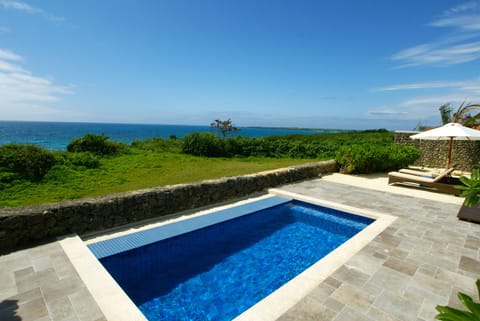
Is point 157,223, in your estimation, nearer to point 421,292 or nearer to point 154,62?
point 421,292

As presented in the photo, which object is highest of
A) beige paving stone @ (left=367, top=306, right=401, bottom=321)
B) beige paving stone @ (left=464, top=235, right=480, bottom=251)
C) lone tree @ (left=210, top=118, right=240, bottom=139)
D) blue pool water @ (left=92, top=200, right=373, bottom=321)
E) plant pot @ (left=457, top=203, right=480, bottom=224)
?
lone tree @ (left=210, top=118, right=240, bottom=139)

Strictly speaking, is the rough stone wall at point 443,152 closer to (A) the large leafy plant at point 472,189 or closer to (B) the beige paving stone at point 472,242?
(B) the beige paving stone at point 472,242

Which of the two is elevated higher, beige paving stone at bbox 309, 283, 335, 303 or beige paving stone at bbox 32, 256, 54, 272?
beige paving stone at bbox 309, 283, 335, 303

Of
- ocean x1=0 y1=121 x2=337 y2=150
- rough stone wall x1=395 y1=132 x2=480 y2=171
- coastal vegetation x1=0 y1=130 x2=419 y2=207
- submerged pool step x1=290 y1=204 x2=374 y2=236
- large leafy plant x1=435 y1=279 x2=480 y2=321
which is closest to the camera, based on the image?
large leafy plant x1=435 y1=279 x2=480 y2=321

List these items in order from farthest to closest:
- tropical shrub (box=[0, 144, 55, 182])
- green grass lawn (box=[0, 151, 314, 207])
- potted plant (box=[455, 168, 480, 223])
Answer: tropical shrub (box=[0, 144, 55, 182]), green grass lawn (box=[0, 151, 314, 207]), potted plant (box=[455, 168, 480, 223])

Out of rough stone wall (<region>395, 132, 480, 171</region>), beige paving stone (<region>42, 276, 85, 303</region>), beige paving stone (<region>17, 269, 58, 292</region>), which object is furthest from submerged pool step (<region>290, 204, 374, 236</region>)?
rough stone wall (<region>395, 132, 480, 171</region>)

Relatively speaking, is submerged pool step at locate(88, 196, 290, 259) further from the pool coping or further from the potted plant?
the potted plant

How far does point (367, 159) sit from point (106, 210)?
10.1 m

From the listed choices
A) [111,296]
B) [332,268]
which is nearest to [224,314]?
[111,296]

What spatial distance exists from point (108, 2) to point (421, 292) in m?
10.9

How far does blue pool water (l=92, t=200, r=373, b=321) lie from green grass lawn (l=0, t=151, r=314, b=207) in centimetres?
356

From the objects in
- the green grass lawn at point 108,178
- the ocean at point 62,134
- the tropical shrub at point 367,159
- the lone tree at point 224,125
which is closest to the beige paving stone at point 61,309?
the green grass lawn at point 108,178

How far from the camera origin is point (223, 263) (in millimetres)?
4324

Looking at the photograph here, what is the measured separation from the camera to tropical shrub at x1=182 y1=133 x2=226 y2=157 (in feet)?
50.6
